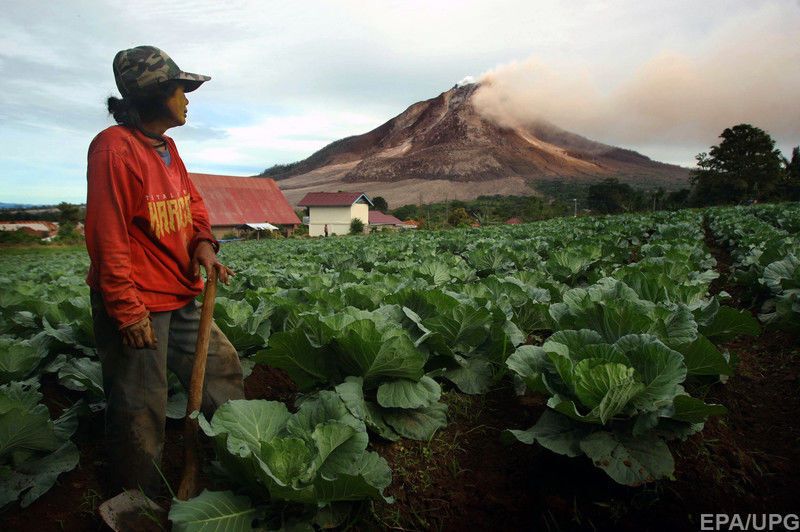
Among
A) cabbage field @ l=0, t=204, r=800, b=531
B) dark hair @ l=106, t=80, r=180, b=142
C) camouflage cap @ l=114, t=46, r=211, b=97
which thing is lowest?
cabbage field @ l=0, t=204, r=800, b=531

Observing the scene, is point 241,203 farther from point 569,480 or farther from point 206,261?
point 569,480

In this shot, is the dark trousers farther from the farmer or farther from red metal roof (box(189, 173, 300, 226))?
red metal roof (box(189, 173, 300, 226))

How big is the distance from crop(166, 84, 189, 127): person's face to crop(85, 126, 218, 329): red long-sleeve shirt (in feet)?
0.52

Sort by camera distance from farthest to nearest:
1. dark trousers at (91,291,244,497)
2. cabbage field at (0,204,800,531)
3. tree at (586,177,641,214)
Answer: tree at (586,177,641,214) → dark trousers at (91,291,244,497) → cabbage field at (0,204,800,531)

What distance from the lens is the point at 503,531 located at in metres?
1.85

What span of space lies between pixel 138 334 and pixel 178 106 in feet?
3.53

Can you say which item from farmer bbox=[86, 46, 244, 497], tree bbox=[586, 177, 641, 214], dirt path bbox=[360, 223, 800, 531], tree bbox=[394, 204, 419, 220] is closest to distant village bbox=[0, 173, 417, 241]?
tree bbox=[394, 204, 419, 220]

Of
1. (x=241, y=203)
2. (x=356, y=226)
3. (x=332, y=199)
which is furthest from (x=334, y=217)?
(x=241, y=203)

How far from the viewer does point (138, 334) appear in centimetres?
201

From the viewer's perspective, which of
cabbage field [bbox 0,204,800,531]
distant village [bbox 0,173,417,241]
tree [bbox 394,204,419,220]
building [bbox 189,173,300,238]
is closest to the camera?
cabbage field [bbox 0,204,800,531]

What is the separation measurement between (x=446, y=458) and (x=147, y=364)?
1.42m

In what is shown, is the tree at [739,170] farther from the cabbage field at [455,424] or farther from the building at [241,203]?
the cabbage field at [455,424]

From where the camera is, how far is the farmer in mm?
1993

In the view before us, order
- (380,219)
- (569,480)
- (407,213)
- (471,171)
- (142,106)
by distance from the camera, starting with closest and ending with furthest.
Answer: (569,480)
(142,106)
(380,219)
(407,213)
(471,171)
